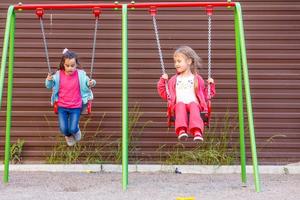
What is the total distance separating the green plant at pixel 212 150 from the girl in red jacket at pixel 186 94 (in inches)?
63.2

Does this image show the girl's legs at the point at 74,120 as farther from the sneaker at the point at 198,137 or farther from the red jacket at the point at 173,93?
the sneaker at the point at 198,137

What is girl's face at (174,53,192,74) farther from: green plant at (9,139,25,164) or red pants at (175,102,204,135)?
green plant at (9,139,25,164)

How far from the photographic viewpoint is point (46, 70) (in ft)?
30.9

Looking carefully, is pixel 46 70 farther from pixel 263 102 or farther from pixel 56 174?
pixel 263 102

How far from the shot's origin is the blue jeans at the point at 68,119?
27.0ft

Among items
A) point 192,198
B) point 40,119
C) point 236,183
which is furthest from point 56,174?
point 192,198

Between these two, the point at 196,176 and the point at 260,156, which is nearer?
the point at 196,176

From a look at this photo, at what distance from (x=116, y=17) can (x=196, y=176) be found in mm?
2403

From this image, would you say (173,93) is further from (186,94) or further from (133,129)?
(133,129)

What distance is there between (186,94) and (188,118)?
29 centimetres

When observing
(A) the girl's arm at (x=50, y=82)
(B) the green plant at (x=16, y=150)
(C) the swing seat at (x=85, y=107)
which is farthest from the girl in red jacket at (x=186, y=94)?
(B) the green plant at (x=16, y=150)

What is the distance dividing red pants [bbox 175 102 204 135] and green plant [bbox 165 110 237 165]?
186 centimetres

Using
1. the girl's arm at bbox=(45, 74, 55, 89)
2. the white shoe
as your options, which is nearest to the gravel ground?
the white shoe

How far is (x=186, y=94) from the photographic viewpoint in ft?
25.2
